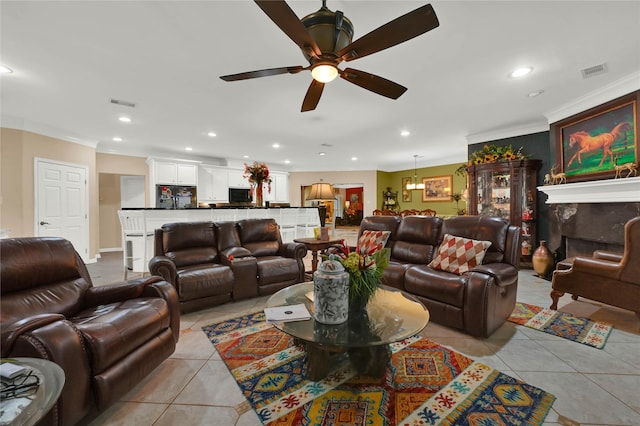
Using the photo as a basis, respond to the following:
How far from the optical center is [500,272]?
232 centimetres

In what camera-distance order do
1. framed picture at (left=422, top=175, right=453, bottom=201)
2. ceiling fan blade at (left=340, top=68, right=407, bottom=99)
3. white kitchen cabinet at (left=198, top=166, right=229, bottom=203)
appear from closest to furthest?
ceiling fan blade at (left=340, top=68, right=407, bottom=99), white kitchen cabinet at (left=198, top=166, right=229, bottom=203), framed picture at (left=422, top=175, right=453, bottom=201)

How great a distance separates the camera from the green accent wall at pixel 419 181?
25.9 feet

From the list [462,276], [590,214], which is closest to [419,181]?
[590,214]

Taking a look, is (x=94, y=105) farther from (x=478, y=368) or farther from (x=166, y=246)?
(x=478, y=368)

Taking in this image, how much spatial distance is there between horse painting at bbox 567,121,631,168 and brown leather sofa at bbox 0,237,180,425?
5.25m

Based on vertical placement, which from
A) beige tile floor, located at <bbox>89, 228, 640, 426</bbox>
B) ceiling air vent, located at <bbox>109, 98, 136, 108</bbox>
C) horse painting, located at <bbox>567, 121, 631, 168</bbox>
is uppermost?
ceiling air vent, located at <bbox>109, 98, 136, 108</bbox>

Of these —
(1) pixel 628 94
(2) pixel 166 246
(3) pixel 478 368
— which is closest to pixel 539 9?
(1) pixel 628 94

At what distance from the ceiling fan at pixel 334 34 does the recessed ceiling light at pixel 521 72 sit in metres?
1.79

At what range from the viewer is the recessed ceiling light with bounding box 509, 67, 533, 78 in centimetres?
288

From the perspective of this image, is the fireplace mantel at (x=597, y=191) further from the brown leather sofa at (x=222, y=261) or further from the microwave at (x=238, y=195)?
the microwave at (x=238, y=195)

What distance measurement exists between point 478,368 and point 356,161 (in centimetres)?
722

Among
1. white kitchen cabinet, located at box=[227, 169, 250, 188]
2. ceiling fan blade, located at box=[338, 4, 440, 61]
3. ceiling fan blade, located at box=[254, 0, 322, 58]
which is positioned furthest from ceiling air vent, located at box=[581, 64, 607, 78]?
white kitchen cabinet, located at box=[227, 169, 250, 188]

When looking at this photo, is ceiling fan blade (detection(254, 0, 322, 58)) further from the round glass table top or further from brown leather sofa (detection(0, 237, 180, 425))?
brown leather sofa (detection(0, 237, 180, 425))

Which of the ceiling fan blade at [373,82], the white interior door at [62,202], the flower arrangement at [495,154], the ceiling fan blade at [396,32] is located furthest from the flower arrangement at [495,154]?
the white interior door at [62,202]
